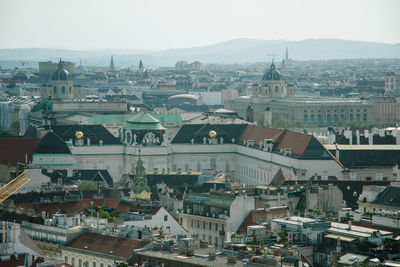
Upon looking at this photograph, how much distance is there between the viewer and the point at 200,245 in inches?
3054

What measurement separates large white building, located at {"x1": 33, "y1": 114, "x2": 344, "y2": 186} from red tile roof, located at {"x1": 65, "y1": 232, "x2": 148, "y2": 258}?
54593 mm

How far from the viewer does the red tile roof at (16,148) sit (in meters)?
138

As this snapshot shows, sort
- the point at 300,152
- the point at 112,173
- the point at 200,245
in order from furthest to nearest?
the point at 112,173 < the point at 300,152 < the point at 200,245

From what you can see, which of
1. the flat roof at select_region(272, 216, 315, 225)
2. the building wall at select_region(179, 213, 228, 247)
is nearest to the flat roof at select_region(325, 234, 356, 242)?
the flat roof at select_region(272, 216, 315, 225)

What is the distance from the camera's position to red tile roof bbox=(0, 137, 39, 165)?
138m

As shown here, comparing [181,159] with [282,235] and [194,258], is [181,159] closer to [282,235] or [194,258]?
[282,235]

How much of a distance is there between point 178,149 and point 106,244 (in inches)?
2920

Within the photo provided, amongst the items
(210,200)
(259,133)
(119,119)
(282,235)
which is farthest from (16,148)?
(282,235)

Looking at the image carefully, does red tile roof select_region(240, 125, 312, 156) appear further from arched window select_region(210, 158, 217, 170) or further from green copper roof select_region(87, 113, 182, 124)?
green copper roof select_region(87, 113, 182, 124)

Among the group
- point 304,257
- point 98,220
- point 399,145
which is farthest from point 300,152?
point 304,257

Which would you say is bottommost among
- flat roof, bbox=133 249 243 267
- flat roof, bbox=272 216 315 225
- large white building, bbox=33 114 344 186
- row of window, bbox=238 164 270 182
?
row of window, bbox=238 164 270 182

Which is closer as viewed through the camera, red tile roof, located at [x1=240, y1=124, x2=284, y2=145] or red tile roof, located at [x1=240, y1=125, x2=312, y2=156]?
red tile roof, located at [x1=240, y1=125, x2=312, y2=156]

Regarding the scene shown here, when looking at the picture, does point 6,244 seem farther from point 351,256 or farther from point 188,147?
point 188,147

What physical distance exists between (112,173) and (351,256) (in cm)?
7964
